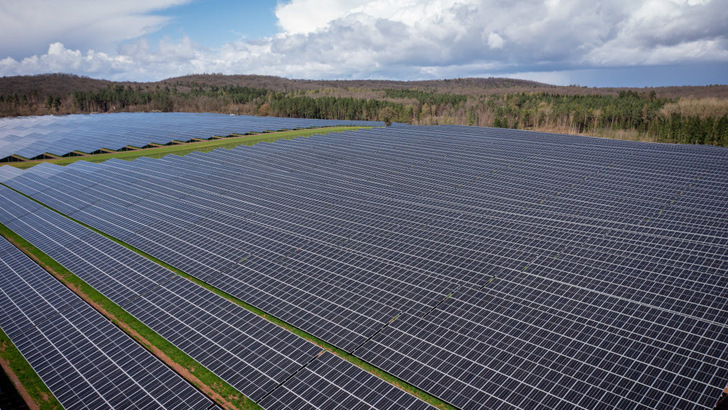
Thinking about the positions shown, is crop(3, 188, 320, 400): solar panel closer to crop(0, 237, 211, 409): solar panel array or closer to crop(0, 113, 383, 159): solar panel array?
crop(0, 237, 211, 409): solar panel array

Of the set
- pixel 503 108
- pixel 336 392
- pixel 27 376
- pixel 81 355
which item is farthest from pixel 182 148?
pixel 503 108

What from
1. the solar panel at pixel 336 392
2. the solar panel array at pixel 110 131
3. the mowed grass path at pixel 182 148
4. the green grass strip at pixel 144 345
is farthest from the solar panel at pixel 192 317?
the solar panel array at pixel 110 131

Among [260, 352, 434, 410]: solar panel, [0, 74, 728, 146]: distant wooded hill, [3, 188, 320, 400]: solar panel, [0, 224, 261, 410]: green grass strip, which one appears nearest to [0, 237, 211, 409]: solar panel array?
[0, 224, 261, 410]: green grass strip

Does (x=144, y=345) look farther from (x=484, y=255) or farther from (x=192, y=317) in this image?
(x=484, y=255)

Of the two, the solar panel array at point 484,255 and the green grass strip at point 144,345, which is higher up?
the solar panel array at point 484,255

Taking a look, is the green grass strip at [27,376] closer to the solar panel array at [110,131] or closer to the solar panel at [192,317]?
the solar panel at [192,317]

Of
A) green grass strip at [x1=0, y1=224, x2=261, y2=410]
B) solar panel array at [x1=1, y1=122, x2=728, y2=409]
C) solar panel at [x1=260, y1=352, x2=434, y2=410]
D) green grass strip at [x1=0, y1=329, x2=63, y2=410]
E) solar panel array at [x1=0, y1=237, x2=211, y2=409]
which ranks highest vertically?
solar panel array at [x1=1, y1=122, x2=728, y2=409]
